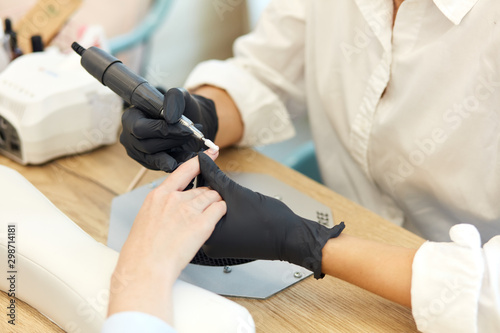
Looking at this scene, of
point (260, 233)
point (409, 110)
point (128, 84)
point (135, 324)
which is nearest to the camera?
point (135, 324)

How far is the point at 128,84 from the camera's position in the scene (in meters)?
0.91

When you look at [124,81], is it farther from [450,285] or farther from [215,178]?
[450,285]

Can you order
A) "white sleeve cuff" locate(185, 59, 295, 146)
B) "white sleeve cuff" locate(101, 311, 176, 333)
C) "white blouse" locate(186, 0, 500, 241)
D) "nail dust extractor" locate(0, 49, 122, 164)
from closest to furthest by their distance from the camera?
"white sleeve cuff" locate(101, 311, 176, 333) < "white blouse" locate(186, 0, 500, 241) < "nail dust extractor" locate(0, 49, 122, 164) < "white sleeve cuff" locate(185, 59, 295, 146)

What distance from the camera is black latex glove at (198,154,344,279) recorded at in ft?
2.63

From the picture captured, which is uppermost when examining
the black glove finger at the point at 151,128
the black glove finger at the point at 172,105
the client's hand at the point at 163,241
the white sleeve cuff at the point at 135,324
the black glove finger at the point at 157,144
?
the black glove finger at the point at 172,105

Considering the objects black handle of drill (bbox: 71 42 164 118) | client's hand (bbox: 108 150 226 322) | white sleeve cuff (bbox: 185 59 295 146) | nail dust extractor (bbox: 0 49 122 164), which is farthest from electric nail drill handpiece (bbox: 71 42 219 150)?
white sleeve cuff (bbox: 185 59 295 146)

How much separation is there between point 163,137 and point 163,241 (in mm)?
256

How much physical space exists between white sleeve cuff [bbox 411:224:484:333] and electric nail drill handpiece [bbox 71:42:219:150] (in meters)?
0.39

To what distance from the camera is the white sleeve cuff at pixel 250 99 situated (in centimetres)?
129

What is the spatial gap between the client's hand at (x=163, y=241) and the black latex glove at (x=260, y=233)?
0.07ft

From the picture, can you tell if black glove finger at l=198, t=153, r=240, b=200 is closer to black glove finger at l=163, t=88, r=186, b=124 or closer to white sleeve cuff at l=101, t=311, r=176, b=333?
black glove finger at l=163, t=88, r=186, b=124

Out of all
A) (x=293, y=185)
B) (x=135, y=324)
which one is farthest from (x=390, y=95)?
(x=135, y=324)

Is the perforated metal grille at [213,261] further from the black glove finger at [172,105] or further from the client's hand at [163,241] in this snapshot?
the black glove finger at [172,105]

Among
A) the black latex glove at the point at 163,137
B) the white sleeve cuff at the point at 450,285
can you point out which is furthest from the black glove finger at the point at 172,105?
the white sleeve cuff at the point at 450,285
